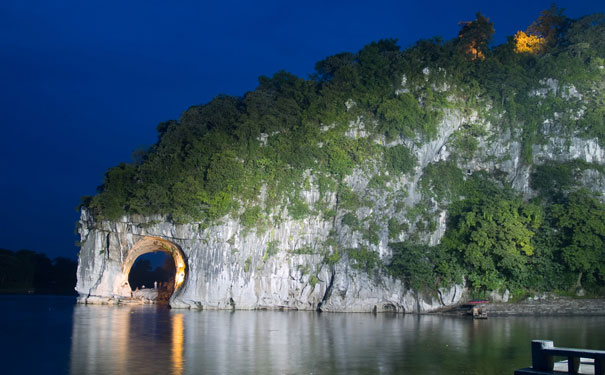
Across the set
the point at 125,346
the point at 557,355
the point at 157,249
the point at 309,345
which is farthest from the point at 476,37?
the point at 557,355

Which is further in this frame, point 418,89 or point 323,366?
point 418,89

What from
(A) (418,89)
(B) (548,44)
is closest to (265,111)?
(A) (418,89)

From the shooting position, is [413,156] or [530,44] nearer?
[413,156]

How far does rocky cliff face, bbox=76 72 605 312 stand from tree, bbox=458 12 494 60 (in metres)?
8.12

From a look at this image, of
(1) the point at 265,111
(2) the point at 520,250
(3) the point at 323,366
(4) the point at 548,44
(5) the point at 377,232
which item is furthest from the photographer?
(4) the point at 548,44

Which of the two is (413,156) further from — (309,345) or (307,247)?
(309,345)

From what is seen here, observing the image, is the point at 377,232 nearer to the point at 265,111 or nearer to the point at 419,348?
the point at 265,111

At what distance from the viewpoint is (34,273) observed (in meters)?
69.0

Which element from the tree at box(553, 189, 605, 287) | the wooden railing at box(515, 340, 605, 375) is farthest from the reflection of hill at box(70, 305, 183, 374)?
the tree at box(553, 189, 605, 287)

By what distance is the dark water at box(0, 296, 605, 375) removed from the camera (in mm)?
13641

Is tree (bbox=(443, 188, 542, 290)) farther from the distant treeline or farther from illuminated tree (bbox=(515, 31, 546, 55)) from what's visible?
the distant treeline

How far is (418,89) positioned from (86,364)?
31.3m

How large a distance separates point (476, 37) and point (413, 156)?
13.4m

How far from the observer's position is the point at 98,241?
39.7 m
